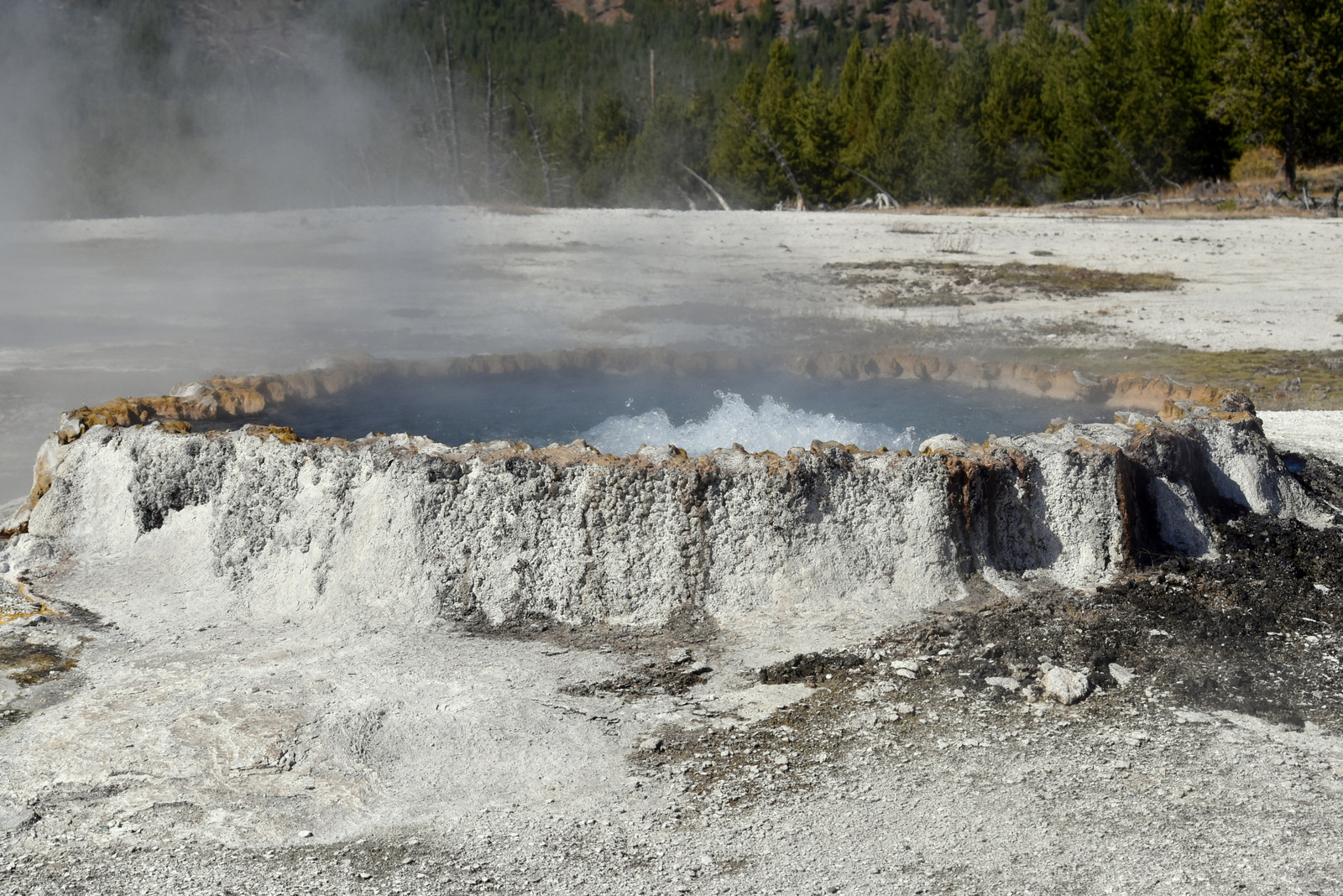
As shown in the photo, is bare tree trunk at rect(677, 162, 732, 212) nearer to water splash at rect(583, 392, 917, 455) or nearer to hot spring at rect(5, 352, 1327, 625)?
water splash at rect(583, 392, 917, 455)

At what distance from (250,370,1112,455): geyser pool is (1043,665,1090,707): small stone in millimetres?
2269

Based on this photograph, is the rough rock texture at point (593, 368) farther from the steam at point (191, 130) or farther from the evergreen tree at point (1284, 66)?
the steam at point (191, 130)

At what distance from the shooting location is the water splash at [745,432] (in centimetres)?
579

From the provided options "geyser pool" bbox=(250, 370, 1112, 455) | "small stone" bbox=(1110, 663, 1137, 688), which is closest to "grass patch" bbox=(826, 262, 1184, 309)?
"geyser pool" bbox=(250, 370, 1112, 455)

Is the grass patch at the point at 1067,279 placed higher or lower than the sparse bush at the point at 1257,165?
lower

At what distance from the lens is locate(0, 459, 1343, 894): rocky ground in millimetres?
2631

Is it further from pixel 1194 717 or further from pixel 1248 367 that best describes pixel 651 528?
pixel 1248 367

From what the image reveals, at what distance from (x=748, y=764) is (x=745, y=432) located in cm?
292

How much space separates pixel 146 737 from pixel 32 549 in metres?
1.65

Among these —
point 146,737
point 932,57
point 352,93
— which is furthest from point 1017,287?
point 352,93

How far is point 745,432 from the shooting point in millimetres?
5871

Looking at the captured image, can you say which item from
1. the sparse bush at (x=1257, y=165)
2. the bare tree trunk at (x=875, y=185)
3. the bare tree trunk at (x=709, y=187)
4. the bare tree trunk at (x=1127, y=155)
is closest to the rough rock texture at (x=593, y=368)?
the bare tree trunk at (x=1127, y=155)

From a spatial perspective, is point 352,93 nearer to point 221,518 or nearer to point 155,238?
point 155,238

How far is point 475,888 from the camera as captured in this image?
8.49 feet
